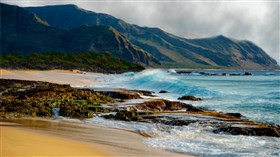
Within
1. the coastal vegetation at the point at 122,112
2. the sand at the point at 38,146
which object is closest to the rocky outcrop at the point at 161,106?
the coastal vegetation at the point at 122,112

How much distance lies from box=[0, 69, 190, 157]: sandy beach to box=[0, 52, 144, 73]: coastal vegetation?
86.3m

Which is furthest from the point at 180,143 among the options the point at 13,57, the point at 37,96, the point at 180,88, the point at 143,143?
the point at 13,57

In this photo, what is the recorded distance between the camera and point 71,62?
125812 millimetres

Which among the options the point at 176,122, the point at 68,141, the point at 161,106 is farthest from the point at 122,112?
the point at 68,141

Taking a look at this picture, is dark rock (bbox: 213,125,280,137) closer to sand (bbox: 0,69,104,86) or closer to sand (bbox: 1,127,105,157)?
sand (bbox: 1,127,105,157)

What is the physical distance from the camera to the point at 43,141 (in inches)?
442

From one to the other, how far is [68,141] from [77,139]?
686 mm

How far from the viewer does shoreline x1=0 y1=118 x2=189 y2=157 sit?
10375 millimetres

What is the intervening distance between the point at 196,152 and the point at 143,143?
196cm

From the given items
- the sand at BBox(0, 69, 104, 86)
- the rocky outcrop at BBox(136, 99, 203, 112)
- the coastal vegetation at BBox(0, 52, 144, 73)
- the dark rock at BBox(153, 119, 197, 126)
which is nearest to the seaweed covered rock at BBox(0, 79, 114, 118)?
the rocky outcrop at BBox(136, 99, 203, 112)

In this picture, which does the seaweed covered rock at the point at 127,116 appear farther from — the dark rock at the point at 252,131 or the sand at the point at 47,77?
the sand at the point at 47,77

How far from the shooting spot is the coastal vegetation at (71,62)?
4213 inches

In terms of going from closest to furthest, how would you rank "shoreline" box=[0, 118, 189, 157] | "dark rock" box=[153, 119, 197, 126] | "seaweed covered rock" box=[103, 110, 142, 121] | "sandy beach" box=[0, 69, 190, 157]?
"sandy beach" box=[0, 69, 190, 157]
"shoreline" box=[0, 118, 189, 157]
"dark rock" box=[153, 119, 197, 126]
"seaweed covered rock" box=[103, 110, 142, 121]

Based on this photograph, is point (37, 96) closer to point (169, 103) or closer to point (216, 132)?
point (169, 103)
